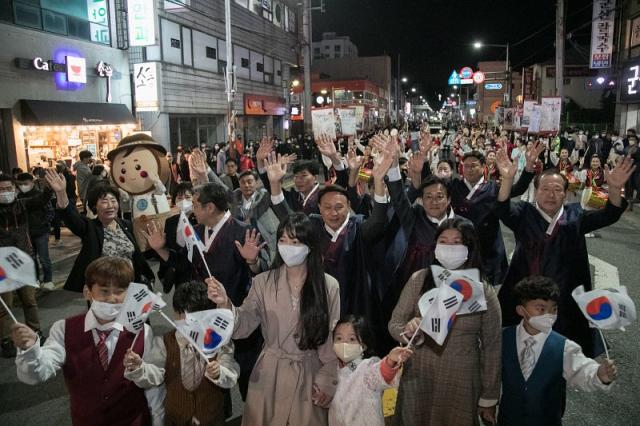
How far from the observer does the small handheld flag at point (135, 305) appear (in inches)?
108

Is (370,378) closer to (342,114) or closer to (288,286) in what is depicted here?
(288,286)

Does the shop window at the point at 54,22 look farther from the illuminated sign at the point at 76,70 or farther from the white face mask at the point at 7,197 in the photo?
the white face mask at the point at 7,197

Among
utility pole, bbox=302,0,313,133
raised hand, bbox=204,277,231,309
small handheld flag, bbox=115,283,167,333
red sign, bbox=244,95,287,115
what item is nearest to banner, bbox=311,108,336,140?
raised hand, bbox=204,277,231,309

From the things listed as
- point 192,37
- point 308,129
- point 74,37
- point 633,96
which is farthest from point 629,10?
point 74,37

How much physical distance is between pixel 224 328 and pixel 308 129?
90.2ft

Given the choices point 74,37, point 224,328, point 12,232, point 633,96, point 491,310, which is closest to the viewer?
point 224,328

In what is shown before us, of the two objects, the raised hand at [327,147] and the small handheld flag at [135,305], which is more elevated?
the raised hand at [327,147]

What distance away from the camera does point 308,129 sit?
29.6m

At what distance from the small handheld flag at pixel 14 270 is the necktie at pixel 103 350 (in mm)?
468

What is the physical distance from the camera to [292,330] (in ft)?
9.77

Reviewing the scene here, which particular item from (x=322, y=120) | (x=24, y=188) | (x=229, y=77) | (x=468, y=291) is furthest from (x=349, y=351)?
(x=229, y=77)

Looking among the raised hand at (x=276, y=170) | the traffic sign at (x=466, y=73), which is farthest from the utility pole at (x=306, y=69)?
the raised hand at (x=276, y=170)

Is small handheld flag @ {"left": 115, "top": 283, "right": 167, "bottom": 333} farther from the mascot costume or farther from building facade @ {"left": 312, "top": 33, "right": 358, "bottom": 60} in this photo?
building facade @ {"left": 312, "top": 33, "right": 358, "bottom": 60}

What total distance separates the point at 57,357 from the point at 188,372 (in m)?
0.72
